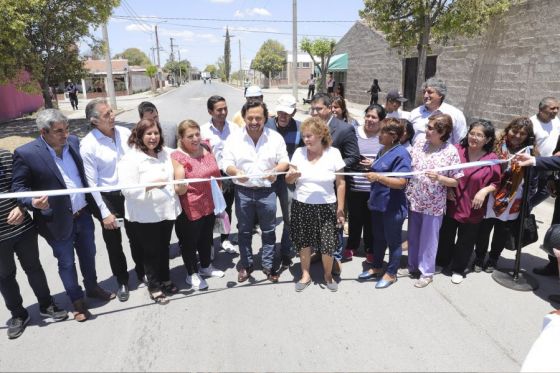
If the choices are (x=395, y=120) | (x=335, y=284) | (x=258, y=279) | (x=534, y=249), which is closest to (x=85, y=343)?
(x=258, y=279)

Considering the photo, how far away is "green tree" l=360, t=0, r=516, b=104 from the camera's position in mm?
10984

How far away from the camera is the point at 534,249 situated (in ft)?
15.4

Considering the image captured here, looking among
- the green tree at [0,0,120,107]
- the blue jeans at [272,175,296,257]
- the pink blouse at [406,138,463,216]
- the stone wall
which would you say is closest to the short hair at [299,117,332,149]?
the blue jeans at [272,175,296,257]

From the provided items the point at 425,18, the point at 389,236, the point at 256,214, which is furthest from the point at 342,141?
the point at 425,18

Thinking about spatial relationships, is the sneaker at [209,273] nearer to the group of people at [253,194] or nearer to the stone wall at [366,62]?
the group of people at [253,194]

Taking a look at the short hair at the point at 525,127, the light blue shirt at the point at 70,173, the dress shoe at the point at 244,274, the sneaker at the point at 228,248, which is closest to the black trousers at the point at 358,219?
the dress shoe at the point at 244,274

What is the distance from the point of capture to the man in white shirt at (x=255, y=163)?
3.66m

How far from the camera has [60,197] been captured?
122 inches

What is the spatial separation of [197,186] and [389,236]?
6.61ft

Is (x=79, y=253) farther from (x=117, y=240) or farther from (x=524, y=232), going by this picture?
(x=524, y=232)

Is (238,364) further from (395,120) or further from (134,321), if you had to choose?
(395,120)

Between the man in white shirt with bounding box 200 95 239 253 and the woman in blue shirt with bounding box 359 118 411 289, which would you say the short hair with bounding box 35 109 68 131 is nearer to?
the man in white shirt with bounding box 200 95 239 253

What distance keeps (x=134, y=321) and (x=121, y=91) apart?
45.8 meters

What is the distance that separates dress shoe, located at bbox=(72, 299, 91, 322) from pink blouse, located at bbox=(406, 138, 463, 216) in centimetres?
328
